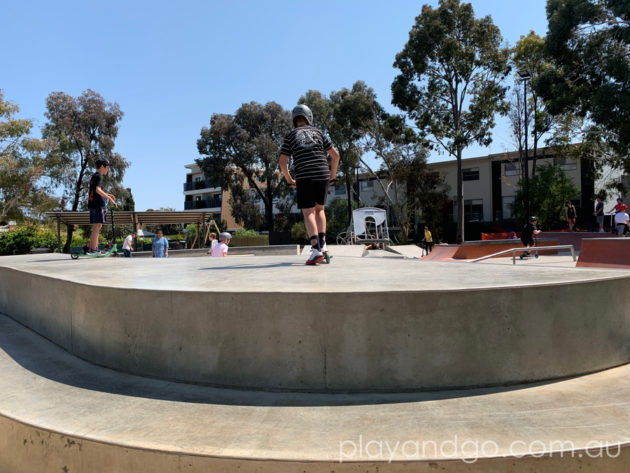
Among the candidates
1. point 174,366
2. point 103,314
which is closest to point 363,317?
point 174,366

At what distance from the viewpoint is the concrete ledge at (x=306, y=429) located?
2049 millimetres

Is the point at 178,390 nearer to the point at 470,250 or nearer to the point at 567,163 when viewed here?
the point at 470,250

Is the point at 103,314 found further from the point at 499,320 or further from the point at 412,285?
the point at 499,320

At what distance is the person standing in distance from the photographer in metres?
5.28

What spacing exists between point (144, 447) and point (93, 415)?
587 mm

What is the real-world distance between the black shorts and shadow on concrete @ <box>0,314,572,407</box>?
9.35 feet

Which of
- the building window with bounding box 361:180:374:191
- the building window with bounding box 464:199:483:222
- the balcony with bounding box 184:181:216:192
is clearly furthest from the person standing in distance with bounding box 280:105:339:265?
the balcony with bounding box 184:181:216:192

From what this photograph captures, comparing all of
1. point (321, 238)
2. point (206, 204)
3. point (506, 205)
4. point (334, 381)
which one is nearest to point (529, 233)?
point (321, 238)

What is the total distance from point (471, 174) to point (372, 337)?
131 feet

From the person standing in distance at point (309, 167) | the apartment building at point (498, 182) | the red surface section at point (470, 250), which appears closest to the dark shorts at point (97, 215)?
the person standing in distance at point (309, 167)

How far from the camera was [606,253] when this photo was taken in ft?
26.7

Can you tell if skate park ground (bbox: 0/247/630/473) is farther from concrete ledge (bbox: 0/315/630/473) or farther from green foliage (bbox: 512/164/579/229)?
green foliage (bbox: 512/164/579/229)

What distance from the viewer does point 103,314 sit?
135 inches

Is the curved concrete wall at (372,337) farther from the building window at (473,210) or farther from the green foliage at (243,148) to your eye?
the green foliage at (243,148)
